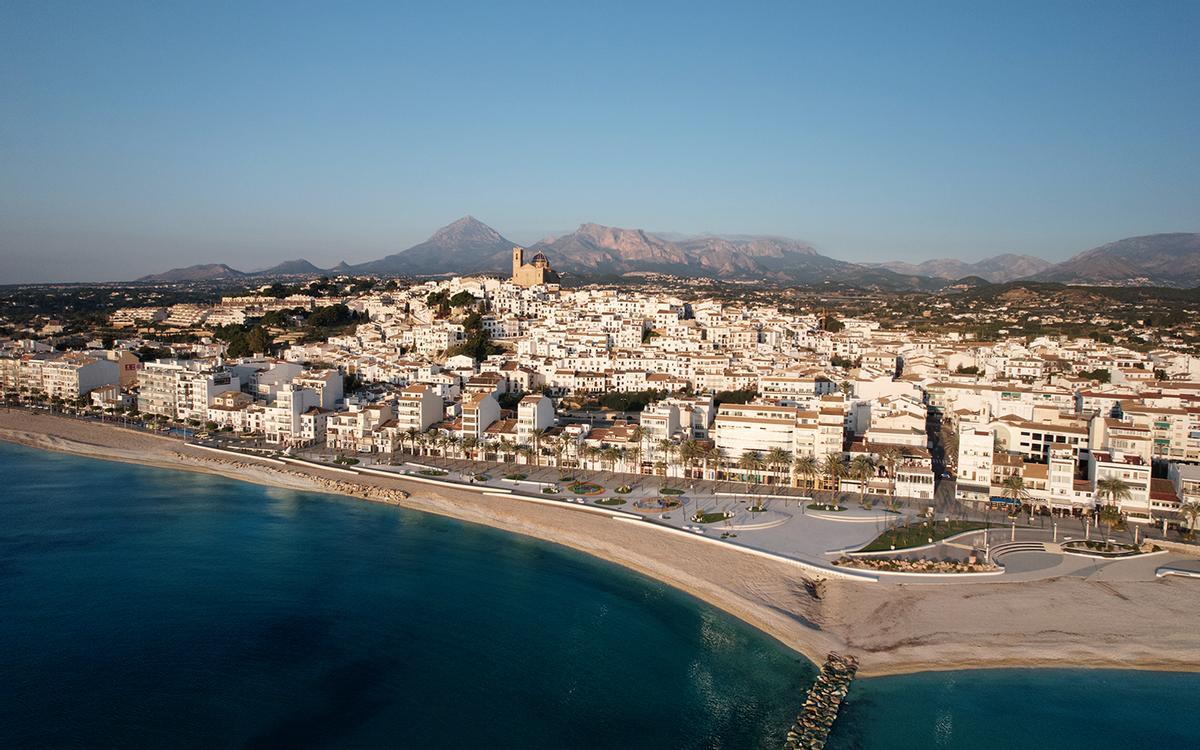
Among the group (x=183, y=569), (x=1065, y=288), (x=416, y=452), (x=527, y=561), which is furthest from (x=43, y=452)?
(x=1065, y=288)

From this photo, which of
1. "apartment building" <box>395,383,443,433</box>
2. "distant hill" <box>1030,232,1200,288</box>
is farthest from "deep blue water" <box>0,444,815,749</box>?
"distant hill" <box>1030,232,1200,288</box>

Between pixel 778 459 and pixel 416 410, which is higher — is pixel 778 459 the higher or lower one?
the lower one

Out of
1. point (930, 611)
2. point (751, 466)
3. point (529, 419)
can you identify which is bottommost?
point (930, 611)

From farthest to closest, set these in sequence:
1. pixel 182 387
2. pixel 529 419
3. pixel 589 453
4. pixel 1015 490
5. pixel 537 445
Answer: pixel 182 387, pixel 529 419, pixel 537 445, pixel 589 453, pixel 1015 490

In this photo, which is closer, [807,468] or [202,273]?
[807,468]

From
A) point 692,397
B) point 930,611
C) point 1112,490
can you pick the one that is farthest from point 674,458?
point 1112,490

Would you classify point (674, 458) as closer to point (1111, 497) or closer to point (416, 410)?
point (416, 410)

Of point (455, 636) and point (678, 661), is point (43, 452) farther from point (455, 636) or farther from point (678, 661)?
point (678, 661)

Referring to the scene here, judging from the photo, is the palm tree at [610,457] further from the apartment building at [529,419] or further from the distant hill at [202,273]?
the distant hill at [202,273]
